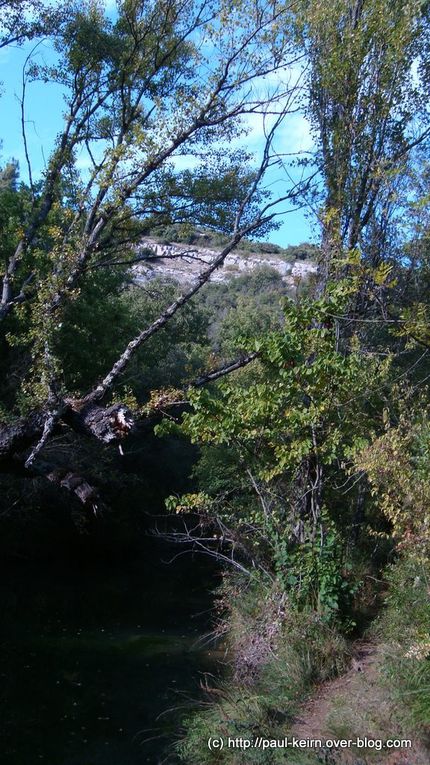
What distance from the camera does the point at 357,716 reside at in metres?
7.33

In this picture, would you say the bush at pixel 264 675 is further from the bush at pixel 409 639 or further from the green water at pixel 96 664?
the bush at pixel 409 639

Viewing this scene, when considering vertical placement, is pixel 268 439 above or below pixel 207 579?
above

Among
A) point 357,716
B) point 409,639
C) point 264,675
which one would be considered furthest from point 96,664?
A: point 409,639

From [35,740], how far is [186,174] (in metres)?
10.8

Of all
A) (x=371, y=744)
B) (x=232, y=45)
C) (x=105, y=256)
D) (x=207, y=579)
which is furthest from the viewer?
(x=207, y=579)

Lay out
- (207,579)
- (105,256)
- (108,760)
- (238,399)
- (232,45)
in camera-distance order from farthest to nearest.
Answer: (207,579) < (105,256) < (232,45) < (238,399) < (108,760)

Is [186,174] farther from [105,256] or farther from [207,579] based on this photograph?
[207,579]

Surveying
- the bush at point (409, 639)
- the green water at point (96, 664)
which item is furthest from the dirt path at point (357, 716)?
the green water at point (96, 664)

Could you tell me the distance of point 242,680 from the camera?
30.1 ft

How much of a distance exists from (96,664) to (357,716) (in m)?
5.88

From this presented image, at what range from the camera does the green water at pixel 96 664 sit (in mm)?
8516

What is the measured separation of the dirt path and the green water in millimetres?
1783

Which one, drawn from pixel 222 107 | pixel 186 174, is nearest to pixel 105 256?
pixel 186 174

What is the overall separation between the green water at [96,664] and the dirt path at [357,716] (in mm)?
1783
